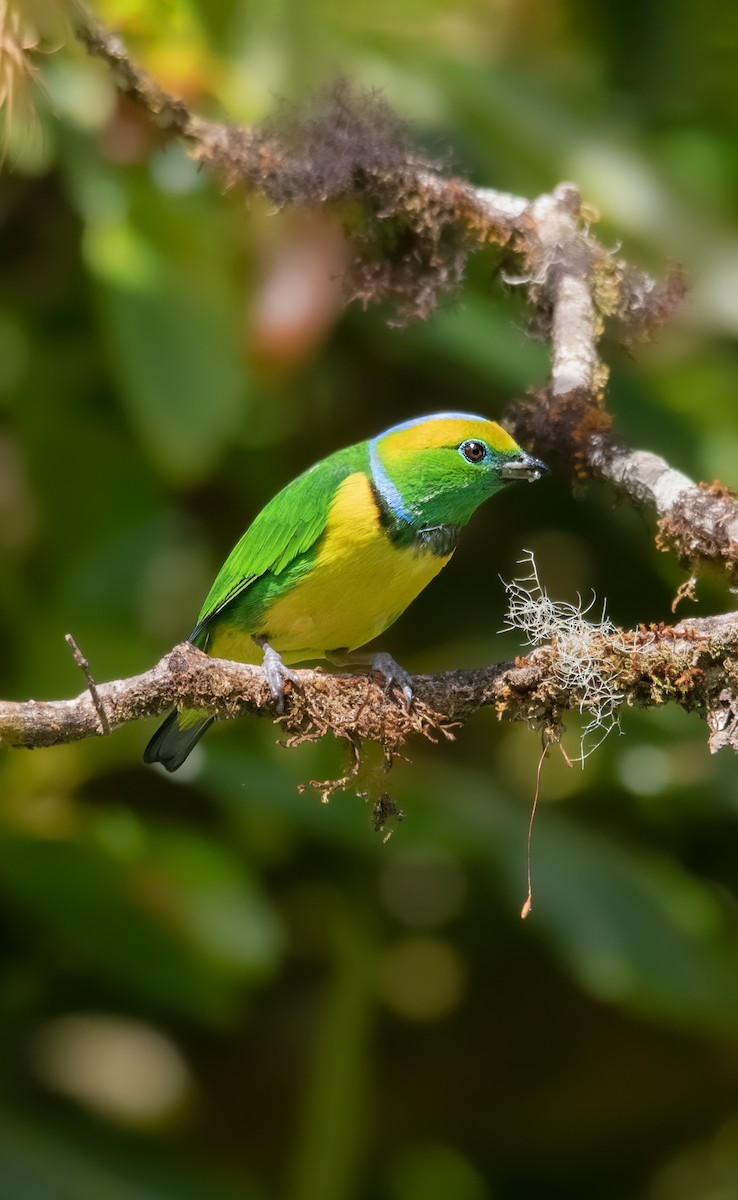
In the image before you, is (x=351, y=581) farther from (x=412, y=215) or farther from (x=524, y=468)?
(x=412, y=215)

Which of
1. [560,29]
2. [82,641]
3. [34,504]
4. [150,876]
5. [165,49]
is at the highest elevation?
[560,29]

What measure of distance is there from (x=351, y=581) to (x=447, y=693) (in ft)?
2.53

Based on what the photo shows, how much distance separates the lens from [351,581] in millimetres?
3463

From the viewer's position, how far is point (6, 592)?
4.83 m

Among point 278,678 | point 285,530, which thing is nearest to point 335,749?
point 285,530

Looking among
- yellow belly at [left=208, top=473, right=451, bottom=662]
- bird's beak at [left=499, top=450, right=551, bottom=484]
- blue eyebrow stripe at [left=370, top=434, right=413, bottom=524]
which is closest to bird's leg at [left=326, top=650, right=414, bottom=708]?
yellow belly at [left=208, top=473, right=451, bottom=662]

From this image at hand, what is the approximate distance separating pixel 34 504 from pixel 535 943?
2.41 metres

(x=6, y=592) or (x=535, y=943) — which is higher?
(x=6, y=592)

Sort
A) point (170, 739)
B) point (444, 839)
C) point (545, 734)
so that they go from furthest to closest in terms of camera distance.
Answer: point (444, 839) < point (170, 739) < point (545, 734)

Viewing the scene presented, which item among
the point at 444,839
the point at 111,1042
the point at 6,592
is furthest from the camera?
the point at 111,1042

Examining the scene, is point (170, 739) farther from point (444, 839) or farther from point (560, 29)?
point (560, 29)

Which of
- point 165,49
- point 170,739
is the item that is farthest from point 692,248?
point 170,739

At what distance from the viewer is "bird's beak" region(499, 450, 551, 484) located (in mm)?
3271

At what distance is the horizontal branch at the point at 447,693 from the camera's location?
2.48 metres
